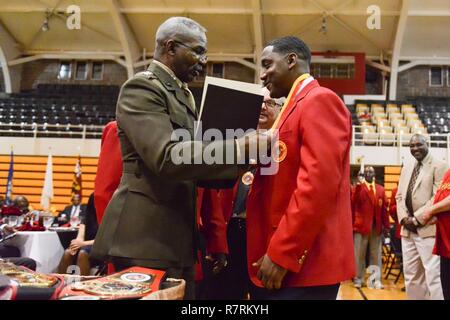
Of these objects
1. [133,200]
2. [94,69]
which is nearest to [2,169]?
[94,69]

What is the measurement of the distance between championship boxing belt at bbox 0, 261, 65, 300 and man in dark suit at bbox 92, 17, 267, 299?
0.28 m

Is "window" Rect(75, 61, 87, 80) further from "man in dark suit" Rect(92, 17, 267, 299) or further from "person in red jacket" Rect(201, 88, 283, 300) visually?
"man in dark suit" Rect(92, 17, 267, 299)

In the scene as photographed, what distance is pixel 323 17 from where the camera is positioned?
1293 cm

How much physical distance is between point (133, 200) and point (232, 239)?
1.32m

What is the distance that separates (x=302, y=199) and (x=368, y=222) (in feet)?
16.7

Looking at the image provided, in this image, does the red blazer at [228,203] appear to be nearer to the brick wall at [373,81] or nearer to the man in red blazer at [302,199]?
the man in red blazer at [302,199]

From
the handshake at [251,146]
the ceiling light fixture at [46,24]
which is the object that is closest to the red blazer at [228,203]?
the handshake at [251,146]

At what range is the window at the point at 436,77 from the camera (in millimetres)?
14773

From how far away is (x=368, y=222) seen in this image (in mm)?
6082

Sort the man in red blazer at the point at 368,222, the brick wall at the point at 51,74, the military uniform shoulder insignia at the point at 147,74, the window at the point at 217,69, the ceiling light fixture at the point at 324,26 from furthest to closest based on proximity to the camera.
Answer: the brick wall at the point at 51,74 → the window at the point at 217,69 → the ceiling light fixture at the point at 324,26 → the man in red blazer at the point at 368,222 → the military uniform shoulder insignia at the point at 147,74

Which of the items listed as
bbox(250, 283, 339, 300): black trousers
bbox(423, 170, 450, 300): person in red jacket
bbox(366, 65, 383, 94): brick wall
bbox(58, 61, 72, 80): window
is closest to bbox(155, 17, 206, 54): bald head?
bbox(250, 283, 339, 300): black trousers

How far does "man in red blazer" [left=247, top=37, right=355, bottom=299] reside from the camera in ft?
4.48

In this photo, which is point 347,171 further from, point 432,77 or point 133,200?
point 432,77

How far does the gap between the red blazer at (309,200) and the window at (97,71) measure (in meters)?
A: 15.3
